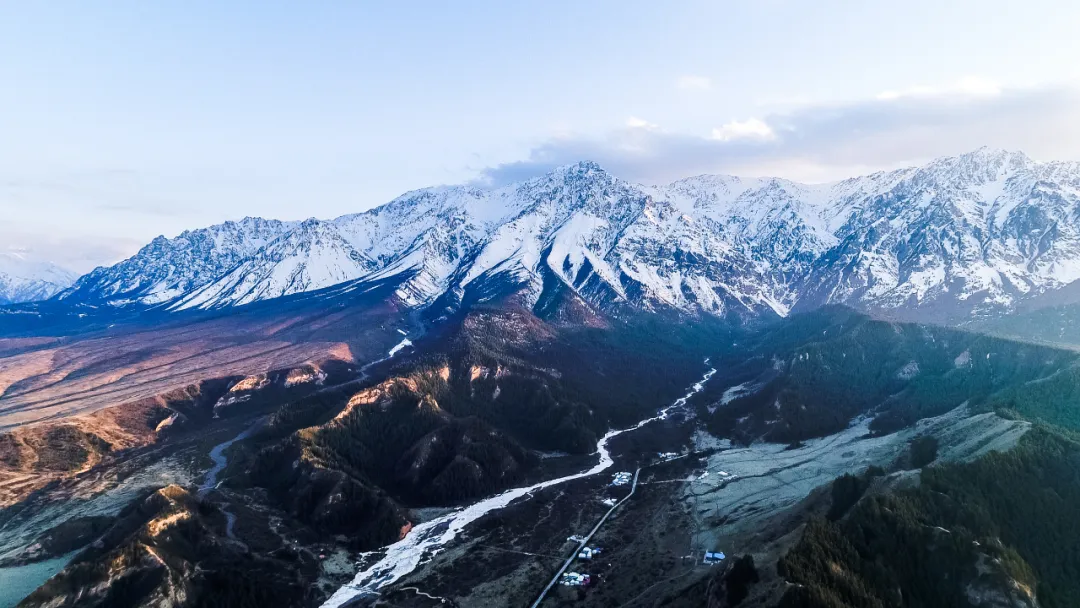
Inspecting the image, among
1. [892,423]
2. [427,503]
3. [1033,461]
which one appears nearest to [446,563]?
[427,503]

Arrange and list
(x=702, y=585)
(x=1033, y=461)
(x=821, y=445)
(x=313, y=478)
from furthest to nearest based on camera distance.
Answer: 1. (x=821, y=445)
2. (x=313, y=478)
3. (x=1033, y=461)
4. (x=702, y=585)

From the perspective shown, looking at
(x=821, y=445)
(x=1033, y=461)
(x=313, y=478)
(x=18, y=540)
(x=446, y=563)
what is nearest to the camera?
(x=1033, y=461)

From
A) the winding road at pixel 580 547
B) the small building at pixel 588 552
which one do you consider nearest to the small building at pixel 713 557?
the small building at pixel 588 552

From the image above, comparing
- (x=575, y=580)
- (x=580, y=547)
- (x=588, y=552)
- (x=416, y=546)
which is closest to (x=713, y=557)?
(x=588, y=552)

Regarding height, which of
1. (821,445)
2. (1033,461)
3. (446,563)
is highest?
(1033,461)

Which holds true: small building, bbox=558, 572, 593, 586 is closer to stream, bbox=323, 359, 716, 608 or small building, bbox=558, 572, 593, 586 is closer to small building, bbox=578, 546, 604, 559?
small building, bbox=578, 546, 604, 559

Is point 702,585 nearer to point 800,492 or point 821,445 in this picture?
point 800,492

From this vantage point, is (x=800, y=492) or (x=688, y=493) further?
(x=688, y=493)

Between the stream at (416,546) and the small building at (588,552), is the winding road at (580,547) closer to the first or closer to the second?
the small building at (588,552)

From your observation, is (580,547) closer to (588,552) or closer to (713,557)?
(588,552)
